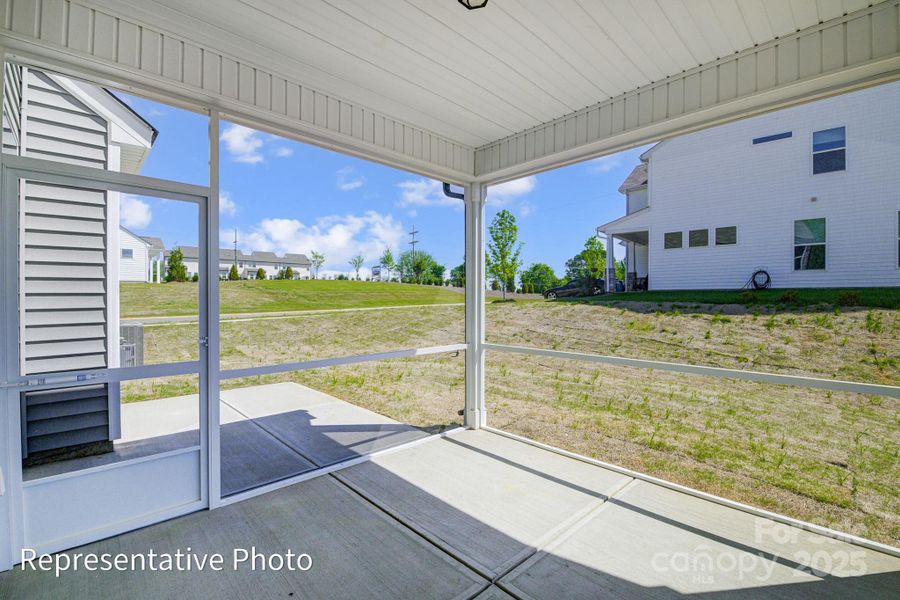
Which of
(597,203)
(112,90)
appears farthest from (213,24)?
(597,203)

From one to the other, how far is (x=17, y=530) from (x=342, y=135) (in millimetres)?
2991

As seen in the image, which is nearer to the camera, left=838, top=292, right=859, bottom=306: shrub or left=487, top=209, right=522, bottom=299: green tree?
left=838, top=292, right=859, bottom=306: shrub

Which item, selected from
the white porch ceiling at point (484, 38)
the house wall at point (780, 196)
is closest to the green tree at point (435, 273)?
the white porch ceiling at point (484, 38)

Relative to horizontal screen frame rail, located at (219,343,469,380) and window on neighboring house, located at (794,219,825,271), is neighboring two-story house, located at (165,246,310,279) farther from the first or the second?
window on neighboring house, located at (794,219,825,271)

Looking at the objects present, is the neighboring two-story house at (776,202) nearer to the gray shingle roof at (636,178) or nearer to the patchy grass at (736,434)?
the gray shingle roof at (636,178)

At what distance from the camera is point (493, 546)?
2121 millimetres

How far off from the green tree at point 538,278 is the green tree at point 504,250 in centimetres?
13

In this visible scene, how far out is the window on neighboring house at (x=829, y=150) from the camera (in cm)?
243

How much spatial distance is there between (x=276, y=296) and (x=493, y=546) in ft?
7.18

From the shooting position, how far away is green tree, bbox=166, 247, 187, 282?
7.91ft

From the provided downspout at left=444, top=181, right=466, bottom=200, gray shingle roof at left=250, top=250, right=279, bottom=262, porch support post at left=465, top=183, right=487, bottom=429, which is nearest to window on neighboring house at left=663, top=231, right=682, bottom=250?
porch support post at left=465, top=183, right=487, bottom=429

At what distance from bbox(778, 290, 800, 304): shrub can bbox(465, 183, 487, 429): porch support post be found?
2453 mm

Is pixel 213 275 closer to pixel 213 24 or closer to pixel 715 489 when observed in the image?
pixel 213 24

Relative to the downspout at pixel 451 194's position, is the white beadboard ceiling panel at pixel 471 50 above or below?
above
